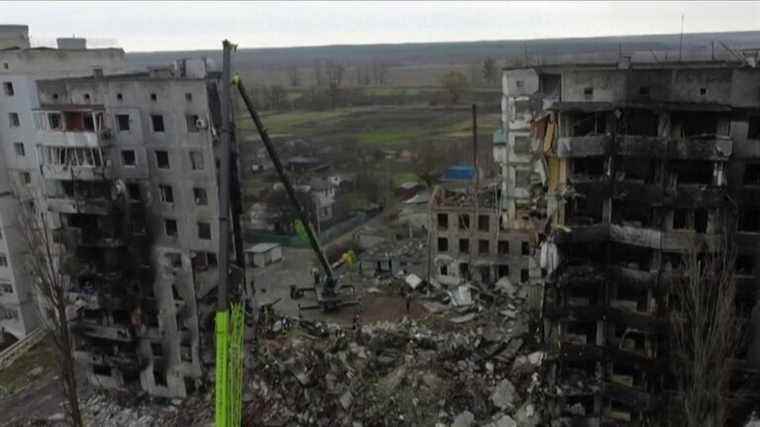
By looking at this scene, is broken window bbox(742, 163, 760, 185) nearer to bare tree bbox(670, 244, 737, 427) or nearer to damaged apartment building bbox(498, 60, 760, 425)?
damaged apartment building bbox(498, 60, 760, 425)

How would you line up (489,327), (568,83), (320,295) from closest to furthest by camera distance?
1. (568,83)
2. (489,327)
3. (320,295)

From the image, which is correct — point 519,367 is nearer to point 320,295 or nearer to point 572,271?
point 572,271

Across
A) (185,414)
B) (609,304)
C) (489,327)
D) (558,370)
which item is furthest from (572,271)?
(185,414)

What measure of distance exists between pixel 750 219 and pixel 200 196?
903 inches

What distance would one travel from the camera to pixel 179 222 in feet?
100

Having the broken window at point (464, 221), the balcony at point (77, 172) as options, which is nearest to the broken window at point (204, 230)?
the balcony at point (77, 172)

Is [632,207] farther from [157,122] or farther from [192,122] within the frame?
[157,122]

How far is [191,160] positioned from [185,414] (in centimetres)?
1260

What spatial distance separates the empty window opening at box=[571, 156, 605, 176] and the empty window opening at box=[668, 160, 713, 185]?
2708mm

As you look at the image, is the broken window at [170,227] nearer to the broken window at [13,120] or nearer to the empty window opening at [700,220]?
the broken window at [13,120]

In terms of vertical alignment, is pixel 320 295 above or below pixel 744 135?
below

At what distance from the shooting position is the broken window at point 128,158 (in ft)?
99.9

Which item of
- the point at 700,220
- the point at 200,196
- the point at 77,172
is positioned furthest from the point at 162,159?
the point at 700,220

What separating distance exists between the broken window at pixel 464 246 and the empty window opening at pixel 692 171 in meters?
21.0
